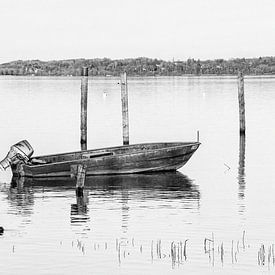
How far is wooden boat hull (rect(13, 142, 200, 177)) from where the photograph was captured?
118ft

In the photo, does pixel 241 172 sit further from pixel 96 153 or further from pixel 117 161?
pixel 96 153

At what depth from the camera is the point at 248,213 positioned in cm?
2780

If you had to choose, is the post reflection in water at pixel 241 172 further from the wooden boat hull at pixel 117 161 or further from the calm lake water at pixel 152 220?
the wooden boat hull at pixel 117 161

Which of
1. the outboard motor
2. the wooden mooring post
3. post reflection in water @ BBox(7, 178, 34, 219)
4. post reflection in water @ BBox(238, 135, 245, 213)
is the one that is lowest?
post reflection in water @ BBox(238, 135, 245, 213)

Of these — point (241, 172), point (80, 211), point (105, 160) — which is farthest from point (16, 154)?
point (241, 172)

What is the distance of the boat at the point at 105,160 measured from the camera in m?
35.9

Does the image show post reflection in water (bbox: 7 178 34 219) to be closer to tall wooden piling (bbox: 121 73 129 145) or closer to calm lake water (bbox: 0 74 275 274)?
calm lake water (bbox: 0 74 275 274)

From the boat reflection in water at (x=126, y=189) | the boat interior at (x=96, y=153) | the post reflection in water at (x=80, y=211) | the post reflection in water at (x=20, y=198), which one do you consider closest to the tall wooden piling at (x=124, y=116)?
the boat interior at (x=96, y=153)

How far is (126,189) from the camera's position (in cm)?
3347

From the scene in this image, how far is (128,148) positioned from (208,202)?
931cm

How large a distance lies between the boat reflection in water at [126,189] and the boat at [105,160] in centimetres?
29

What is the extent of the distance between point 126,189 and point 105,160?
11.1 feet

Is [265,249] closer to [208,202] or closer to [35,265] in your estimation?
[35,265]

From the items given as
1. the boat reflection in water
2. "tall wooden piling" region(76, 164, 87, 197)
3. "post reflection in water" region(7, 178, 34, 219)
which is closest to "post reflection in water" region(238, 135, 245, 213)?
the boat reflection in water
